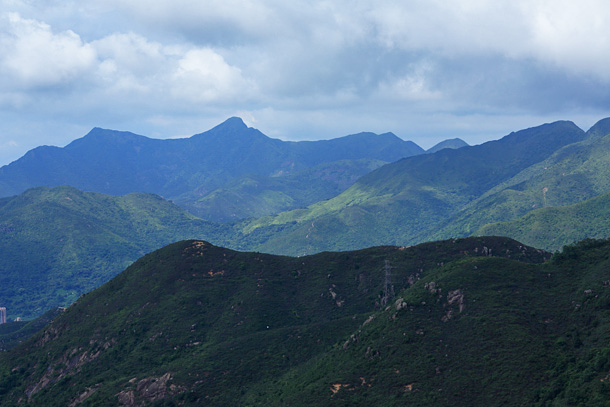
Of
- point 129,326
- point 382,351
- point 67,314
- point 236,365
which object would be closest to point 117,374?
point 129,326

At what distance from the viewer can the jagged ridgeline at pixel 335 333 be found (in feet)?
343

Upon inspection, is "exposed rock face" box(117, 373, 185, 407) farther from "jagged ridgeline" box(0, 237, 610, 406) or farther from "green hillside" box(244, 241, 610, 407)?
"green hillside" box(244, 241, 610, 407)

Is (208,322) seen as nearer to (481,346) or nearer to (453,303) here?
(453,303)

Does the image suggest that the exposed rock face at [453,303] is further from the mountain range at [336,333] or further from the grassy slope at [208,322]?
the grassy slope at [208,322]

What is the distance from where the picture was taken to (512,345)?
10806 cm

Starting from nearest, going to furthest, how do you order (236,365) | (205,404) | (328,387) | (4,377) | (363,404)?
(363,404) < (328,387) < (205,404) < (236,365) < (4,377)

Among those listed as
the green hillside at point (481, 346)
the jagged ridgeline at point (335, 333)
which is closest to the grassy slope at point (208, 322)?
the jagged ridgeline at point (335, 333)

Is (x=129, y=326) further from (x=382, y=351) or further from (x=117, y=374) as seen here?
(x=382, y=351)

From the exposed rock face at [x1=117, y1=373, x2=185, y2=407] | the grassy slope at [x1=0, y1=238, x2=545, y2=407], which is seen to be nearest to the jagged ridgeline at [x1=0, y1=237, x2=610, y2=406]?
the exposed rock face at [x1=117, y1=373, x2=185, y2=407]

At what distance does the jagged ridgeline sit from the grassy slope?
447 mm

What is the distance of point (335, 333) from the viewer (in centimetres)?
14788

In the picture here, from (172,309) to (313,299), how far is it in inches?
1638

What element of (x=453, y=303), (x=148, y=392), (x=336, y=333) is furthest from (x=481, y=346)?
(x=148, y=392)

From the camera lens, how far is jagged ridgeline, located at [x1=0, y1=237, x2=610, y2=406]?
10456 centimetres
